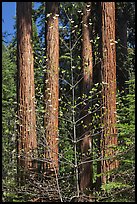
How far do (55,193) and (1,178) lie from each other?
4.40ft

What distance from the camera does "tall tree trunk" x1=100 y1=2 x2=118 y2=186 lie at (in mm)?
8180

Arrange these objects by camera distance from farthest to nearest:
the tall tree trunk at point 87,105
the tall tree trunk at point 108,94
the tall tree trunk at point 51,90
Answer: the tall tree trunk at point 87,105 → the tall tree trunk at point 51,90 → the tall tree trunk at point 108,94

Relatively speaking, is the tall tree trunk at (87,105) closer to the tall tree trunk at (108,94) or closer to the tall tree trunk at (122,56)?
the tall tree trunk at (108,94)

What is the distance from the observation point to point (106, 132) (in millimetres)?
8414

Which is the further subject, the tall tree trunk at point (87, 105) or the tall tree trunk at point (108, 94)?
the tall tree trunk at point (87, 105)

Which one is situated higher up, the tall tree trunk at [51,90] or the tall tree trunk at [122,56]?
A: the tall tree trunk at [122,56]

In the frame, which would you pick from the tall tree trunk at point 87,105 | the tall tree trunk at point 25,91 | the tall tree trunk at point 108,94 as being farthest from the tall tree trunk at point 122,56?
the tall tree trunk at point 25,91

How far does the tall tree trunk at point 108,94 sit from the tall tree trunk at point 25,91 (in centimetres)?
158

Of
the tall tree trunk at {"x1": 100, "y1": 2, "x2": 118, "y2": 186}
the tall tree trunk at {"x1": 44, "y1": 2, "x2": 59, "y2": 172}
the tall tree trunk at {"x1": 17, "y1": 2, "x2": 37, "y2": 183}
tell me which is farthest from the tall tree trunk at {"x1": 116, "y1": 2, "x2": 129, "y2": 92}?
the tall tree trunk at {"x1": 17, "y1": 2, "x2": 37, "y2": 183}

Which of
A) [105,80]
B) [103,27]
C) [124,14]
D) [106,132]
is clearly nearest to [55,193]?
[106,132]

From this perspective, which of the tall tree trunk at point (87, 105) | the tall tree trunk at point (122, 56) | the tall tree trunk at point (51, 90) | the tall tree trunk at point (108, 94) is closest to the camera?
the tall tree trunk at point (108, 94)

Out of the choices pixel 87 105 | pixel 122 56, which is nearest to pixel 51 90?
pixel 87 105

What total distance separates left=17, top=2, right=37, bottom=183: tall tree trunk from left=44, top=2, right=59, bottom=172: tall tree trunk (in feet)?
1.12

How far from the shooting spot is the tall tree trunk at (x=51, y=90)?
9031 mm
